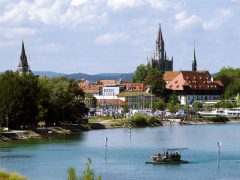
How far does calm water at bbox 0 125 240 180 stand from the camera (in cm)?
5634

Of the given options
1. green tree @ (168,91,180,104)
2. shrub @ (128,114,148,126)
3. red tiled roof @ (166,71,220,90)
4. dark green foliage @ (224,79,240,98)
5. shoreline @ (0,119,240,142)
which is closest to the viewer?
shoreline @ (0,119,240,142)

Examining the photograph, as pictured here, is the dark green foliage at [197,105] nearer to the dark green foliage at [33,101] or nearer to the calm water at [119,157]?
the dark green foliage at [33,101]

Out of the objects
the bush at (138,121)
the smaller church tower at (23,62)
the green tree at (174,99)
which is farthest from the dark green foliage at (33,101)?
the green tree at (174,99)

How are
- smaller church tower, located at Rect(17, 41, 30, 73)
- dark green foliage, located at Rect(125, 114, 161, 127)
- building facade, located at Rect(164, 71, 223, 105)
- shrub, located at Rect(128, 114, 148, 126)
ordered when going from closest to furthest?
dark green foliage, located at Rect(125, 114, 161, 127) < shrub, located at Rect(128, 114, 148, 126) < smaller church tower, located at Rect(17, 41, 30, 73) < building facade, located at Rect(164, 71, 223, 105)

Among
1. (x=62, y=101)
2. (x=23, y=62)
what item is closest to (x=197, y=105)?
(x=23, y=62)

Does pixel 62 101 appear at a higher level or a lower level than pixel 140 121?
higher

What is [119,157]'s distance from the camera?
6794cm

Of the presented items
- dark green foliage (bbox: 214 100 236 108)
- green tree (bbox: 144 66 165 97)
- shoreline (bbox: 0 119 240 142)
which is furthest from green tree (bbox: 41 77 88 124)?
green tree (bbox: 144 66 165 97)

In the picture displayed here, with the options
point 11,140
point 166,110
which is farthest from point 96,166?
point 166,110

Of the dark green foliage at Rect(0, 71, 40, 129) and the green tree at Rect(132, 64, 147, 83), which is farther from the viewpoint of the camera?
the green tree at Rect(132, 64, 147, 83)

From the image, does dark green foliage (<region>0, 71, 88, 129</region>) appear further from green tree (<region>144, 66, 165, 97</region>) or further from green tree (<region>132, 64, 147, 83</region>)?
green tree (<region>132, 64, 147, 83</region>)

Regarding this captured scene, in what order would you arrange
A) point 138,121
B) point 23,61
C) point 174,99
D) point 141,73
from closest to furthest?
point 138,121
point 23,61
point 174,99
point 141,73

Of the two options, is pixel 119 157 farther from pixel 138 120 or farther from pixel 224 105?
pixel 224 105

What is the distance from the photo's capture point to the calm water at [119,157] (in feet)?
185
